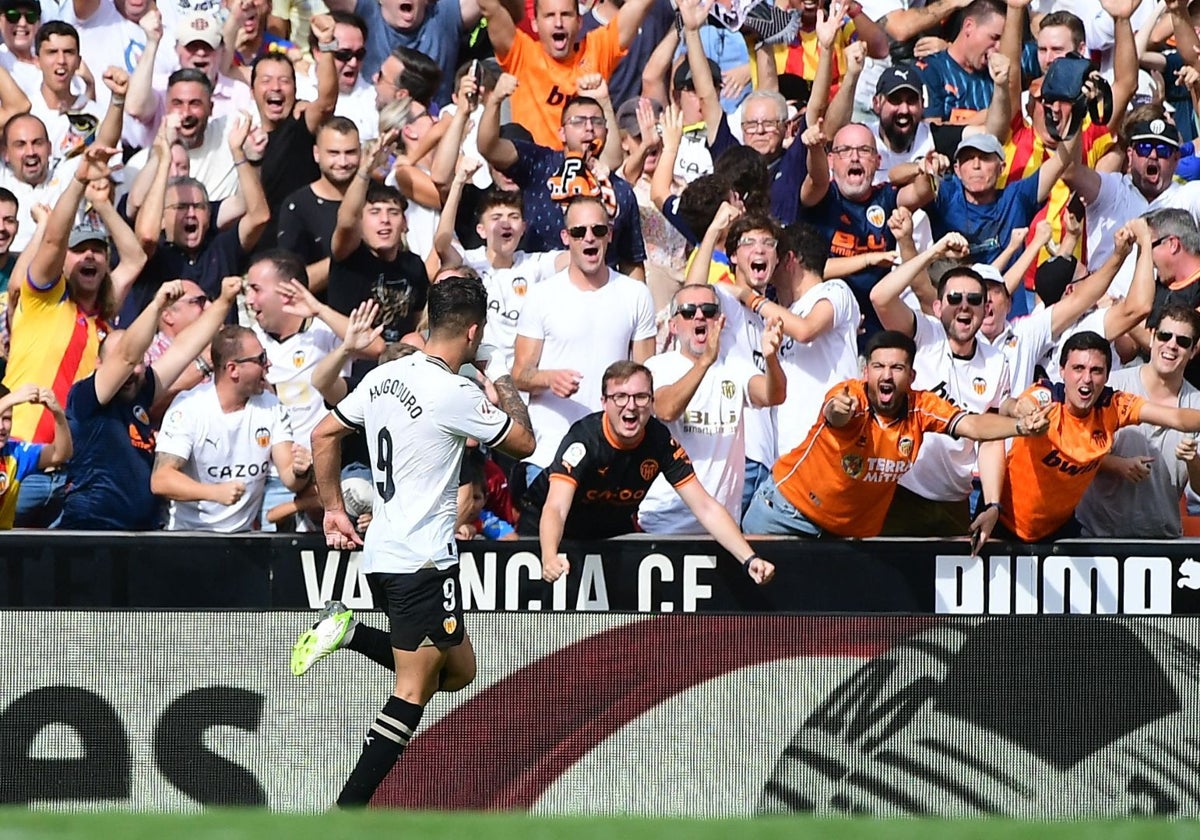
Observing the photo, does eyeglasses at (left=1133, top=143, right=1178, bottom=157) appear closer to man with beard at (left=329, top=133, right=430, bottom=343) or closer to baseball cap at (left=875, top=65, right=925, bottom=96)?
baseball cap at (left=875, top=65, right=925, bottom=96)

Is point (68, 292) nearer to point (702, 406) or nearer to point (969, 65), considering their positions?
point (702, 406)

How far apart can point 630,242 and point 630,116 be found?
1.53 m

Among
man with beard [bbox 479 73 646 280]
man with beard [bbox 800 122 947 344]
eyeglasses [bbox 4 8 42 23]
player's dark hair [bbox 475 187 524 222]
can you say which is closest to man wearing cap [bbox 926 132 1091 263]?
man with beard [bbox 800 122 947 344]

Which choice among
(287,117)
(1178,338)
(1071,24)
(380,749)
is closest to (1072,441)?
(1178,338)

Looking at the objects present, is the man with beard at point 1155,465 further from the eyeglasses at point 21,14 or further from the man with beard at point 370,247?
the eyeglasses at point 21,14

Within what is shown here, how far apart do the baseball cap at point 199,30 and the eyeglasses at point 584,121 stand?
99.3 inches

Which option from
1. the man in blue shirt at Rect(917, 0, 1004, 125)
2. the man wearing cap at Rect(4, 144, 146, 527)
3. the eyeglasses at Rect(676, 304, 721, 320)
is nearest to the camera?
the eyeglasses at Rect(676, 304, 721, 320)

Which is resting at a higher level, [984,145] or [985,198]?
[984,145]

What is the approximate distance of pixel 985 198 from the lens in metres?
9.87

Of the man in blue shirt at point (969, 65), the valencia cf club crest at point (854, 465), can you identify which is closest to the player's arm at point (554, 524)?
the valencia cf club crest at point (854, 465)

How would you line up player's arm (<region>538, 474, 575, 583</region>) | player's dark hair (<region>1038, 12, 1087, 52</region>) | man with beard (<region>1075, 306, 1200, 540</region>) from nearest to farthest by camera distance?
1. player's arm (<region>538, 474, 575, 583</region>)
2. man with beard (<region>1075, 306, 1200, 540</region>)
3. player's dark hair (<region>1038, 12, 1087, 52</region>)

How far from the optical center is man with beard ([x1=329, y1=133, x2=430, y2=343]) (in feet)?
30.6

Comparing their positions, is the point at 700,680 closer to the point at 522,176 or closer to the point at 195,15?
the point at 522,176

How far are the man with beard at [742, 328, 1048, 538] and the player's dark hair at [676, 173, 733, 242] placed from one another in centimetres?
202
